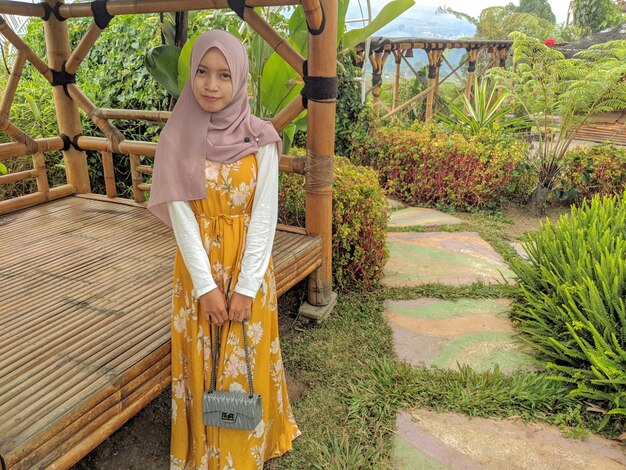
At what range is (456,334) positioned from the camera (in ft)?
9.71

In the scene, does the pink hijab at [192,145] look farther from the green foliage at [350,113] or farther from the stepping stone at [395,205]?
the green foliage at [350,113]

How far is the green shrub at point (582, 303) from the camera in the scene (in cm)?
231

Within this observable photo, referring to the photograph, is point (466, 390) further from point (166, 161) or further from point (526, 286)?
point (166, 161)

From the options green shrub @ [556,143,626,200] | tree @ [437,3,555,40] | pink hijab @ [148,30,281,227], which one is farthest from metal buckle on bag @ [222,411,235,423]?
tree @ [437,3,555,40]

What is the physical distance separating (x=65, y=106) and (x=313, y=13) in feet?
7.41

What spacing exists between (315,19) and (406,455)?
2.06m

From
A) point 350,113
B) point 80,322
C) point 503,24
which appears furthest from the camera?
point 503,24

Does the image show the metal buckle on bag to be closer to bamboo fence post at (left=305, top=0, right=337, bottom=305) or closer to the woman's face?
the woman's face

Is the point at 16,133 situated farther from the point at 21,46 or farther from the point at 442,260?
the point at 442,260

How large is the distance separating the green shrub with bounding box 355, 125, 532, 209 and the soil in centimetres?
331

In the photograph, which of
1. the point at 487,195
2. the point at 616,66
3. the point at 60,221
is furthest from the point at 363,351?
the point at 616,66

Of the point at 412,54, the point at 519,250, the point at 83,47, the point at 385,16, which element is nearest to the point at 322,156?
the point at 385,16

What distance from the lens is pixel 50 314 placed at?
84.8 inches

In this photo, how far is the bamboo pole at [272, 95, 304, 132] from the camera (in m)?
2.81
